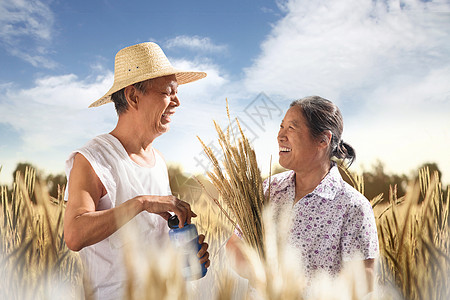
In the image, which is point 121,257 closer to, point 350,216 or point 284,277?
point 284,277

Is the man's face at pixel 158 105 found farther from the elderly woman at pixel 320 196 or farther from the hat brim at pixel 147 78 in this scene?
the elderly woman at pixel 320 196

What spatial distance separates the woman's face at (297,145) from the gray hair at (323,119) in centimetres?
3

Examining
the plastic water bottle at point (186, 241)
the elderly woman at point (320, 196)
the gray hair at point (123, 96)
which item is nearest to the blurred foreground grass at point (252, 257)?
the plastic water bottle at point (186, 241)

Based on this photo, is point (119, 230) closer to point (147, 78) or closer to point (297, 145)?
point (147, 78)

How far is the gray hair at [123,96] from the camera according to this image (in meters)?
2.18

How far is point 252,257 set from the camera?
1.62 metres

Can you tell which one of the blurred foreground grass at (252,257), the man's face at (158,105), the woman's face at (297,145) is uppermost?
the man's face at (158,105)

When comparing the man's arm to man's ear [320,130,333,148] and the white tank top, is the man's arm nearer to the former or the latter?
the white tank top

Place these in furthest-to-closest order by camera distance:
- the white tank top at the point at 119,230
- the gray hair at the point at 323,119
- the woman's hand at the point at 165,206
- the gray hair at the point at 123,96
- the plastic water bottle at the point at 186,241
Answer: the gray hair at the point at 123,96
the gray hair at the point at 323,119
the white tank top at the point at 119,230
the plastic water bottle at the point at 186,241
the woman's hand at the point at 165,206

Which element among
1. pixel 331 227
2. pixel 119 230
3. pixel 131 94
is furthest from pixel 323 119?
pixel 119 230

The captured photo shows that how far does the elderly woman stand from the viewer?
1916 millimetres

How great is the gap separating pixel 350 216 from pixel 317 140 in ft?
1.30

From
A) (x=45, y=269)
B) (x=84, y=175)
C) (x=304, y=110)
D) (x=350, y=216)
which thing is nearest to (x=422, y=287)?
(x=350, y=216)

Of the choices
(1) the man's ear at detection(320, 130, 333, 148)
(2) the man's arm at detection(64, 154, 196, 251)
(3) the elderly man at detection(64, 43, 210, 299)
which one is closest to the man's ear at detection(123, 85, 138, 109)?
(3) the elderly man at detection(64, 43, 210, 299)
